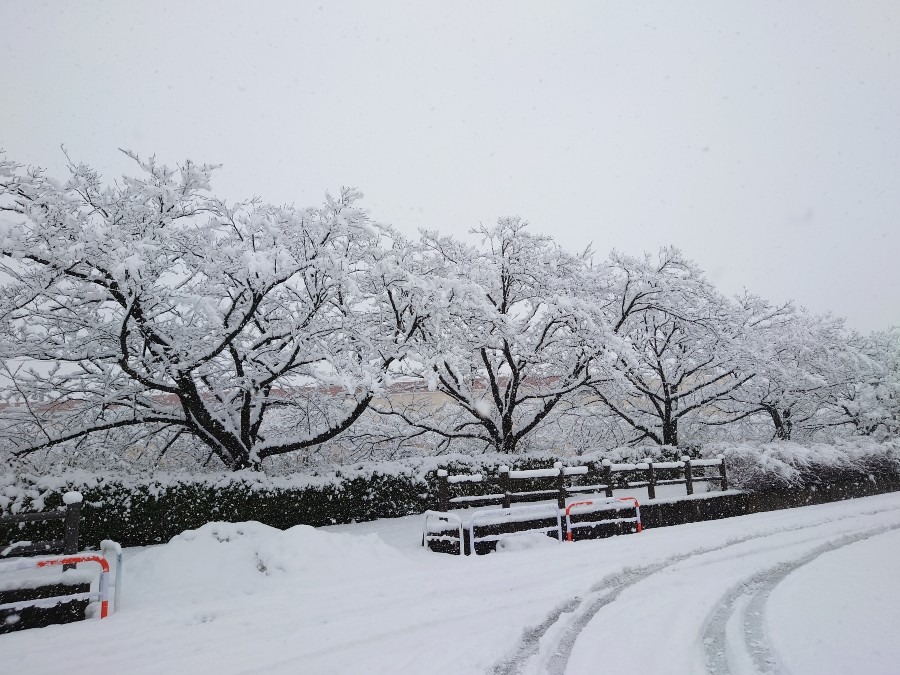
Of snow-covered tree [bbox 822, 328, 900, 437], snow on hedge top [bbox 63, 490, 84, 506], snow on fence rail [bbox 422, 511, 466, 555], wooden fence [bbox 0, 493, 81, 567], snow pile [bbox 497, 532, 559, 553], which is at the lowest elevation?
snow pile [bbox 497, 532, 559, 553]

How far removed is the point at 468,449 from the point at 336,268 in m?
11.2

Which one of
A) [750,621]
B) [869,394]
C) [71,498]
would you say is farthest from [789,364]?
[71,498]

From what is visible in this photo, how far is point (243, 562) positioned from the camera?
847 centimetres

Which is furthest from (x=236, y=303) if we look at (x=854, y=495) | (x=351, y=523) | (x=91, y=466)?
(x=854, y=495)

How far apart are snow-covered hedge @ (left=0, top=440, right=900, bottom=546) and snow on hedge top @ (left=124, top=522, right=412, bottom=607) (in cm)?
216

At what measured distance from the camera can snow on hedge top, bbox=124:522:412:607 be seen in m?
7.79

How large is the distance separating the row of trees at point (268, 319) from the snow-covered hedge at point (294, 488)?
1771 mm

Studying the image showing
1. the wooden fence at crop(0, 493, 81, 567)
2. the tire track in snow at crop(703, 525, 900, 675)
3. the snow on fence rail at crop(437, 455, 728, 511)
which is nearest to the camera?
the tire track in snow at crop(703, 525, 900, 675)

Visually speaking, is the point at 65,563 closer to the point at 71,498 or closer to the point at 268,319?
the point at 71,498

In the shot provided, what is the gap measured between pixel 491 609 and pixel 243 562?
4272 millimetres

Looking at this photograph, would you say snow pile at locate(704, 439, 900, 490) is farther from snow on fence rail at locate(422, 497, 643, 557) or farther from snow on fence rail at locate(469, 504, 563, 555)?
snow on fence rail at locate(469, 504, 563, 555)

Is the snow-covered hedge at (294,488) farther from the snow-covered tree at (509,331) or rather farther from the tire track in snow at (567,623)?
the tire track in snow at (567,623)

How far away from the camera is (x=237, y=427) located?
14008 mm

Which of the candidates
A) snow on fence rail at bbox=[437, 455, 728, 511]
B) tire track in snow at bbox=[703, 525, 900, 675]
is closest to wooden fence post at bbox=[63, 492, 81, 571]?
Result: snow on fence rail at bbox=[437, 455, 728, 511]
